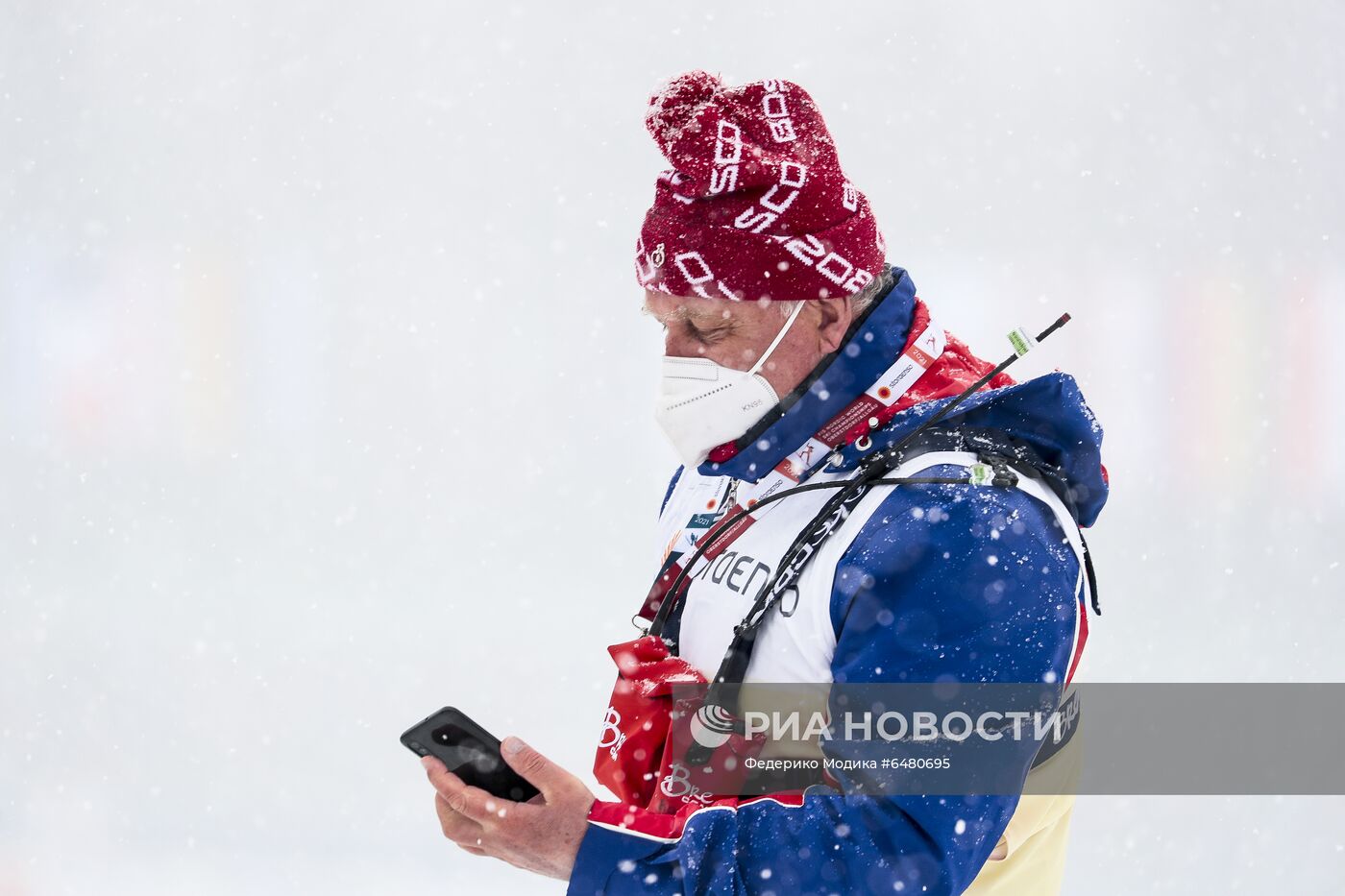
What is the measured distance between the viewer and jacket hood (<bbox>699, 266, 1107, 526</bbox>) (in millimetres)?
1486

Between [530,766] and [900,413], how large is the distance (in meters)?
0.61

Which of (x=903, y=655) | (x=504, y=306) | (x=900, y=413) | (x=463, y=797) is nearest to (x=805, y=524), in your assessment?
(x=900, y=413)

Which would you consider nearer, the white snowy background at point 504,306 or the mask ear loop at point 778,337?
the mask ear loop at point 778,337

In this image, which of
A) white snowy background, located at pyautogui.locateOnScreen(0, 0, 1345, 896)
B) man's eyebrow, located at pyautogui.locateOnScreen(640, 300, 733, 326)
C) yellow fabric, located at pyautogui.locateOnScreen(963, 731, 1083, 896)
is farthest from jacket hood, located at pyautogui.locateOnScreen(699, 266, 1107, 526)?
white snowy background, located at pyautogui.locateOnScreen(0, 0, 1345, 896)

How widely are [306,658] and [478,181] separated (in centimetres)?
254

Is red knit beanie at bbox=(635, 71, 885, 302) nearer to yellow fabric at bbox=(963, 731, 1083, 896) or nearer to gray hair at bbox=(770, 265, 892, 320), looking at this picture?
gray hair at bbox=(770, 265, 892, 320)

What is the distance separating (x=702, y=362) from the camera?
161cm

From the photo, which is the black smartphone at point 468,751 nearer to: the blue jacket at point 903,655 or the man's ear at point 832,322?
the blue jacket at point 903,655

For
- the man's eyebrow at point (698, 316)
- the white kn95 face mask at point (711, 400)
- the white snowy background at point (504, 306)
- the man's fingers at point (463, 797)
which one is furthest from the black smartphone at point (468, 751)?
the white snowy background at point (504, 306)

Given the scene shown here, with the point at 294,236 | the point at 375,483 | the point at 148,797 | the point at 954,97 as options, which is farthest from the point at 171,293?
the point at 954,97

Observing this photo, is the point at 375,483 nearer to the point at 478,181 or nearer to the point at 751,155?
the point at 478,181

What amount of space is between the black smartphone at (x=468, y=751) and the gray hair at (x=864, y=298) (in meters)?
0.62

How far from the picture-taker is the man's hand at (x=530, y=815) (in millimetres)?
1332

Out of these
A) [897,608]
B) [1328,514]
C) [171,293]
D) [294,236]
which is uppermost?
[294,236]
